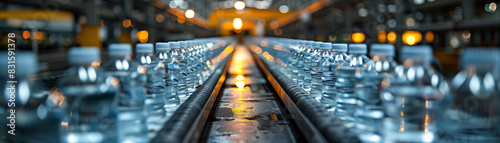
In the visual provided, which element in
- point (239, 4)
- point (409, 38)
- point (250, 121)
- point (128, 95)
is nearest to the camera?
point (128, 95)

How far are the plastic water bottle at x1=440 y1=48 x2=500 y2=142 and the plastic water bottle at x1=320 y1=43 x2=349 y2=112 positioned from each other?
1.67ft

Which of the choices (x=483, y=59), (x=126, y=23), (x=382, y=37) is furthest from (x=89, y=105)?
(x=126, y=23)

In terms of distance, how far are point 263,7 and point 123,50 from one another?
134 feet

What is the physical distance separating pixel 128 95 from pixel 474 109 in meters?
1.38

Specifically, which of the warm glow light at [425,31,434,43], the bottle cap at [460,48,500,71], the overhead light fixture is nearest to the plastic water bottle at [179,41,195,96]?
the bottle cap at [460,48,500,71]

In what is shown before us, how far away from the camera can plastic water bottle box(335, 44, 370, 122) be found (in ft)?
5.83

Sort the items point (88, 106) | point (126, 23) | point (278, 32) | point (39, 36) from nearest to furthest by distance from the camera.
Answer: point (88, 106)
point (39, 36)
point (126, 23)
point (278, 32)

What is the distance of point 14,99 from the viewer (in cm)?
195

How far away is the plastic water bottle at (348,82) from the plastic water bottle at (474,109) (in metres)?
0.37

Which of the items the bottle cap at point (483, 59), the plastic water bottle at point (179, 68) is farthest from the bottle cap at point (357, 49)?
the plastic water bottle at point (179, 68)

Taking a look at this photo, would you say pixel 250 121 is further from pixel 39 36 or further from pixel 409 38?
pixel 39 36

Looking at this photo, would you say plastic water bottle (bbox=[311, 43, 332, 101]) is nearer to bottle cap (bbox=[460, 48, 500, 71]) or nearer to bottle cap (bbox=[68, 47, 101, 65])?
bottle cap (bbox=[460, 48, 500, 71])

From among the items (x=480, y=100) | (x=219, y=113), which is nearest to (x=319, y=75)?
(x=219, y=113)

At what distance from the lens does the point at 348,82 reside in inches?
90.4
